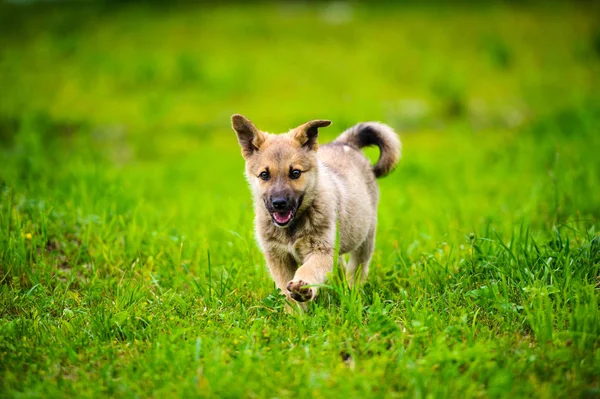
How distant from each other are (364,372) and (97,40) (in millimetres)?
18180

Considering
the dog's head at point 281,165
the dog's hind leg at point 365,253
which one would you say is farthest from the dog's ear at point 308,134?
the dog's hind leg at point 365,253

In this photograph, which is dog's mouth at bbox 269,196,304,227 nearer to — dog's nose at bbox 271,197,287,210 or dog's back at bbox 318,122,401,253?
dog's nose at bbox 271,197,287,210

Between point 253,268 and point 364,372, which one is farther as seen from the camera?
point 253,268

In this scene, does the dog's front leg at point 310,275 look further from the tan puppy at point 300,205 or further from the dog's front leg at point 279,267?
the dog's front leg at point 279,267

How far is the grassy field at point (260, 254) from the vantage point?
3148mm

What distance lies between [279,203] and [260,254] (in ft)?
4.22

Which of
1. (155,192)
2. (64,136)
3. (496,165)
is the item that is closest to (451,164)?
(496,165)

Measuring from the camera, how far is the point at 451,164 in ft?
30.0

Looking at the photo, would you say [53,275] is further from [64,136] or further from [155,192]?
[64,136]

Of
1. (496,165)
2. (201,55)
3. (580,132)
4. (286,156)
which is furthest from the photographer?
(201,55)

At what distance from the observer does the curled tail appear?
529 centimetres

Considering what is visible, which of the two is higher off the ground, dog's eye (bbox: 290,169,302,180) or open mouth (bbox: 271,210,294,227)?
dog's eye (bbox: 290,169,302,180)

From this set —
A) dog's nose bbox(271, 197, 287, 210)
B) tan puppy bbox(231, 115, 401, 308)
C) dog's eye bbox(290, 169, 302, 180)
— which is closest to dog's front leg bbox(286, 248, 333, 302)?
tan puppy bbox(231, 115, 401, 308)

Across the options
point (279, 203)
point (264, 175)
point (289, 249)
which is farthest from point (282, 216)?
point (264, 175)
